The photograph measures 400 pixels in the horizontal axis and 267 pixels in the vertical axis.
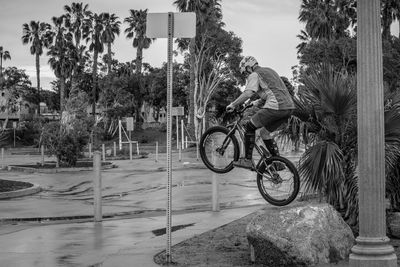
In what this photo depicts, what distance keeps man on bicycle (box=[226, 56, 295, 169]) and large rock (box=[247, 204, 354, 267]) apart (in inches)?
56.2

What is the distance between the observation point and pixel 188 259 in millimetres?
7711

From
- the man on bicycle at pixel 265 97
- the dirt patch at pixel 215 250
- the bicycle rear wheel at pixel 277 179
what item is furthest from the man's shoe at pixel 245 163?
the dirt patch at pixel 215 250

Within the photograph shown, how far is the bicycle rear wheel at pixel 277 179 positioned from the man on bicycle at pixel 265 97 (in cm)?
44

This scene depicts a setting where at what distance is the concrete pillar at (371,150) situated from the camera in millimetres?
5141

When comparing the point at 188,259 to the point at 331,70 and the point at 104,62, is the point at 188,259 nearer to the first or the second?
the point at 331,70

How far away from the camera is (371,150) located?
5.16m

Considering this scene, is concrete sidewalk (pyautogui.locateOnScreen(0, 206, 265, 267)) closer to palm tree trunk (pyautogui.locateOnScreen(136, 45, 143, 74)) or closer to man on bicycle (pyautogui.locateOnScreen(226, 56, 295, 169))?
man on bicycle (pyautogui.locateOnScreen(226, 56, 295, 169))

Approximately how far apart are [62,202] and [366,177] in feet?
39.8

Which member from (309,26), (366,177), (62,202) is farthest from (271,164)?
(309,26)

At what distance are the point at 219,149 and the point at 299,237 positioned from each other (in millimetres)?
2547

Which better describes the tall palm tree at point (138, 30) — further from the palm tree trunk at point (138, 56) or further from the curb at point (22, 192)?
the curb at point (22, 192)

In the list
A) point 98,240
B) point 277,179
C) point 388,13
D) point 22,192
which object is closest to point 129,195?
point 22,192

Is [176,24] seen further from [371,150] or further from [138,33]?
[138,33]

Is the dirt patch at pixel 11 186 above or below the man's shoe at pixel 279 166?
below
